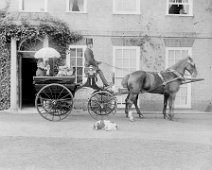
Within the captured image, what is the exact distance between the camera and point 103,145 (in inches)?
396

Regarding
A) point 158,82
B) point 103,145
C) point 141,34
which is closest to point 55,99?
point 158,82

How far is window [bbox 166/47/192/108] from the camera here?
18969 mm

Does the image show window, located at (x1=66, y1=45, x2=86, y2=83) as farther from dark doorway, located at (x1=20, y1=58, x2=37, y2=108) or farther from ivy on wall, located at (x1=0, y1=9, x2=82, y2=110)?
dark doorway, located at (x1=20, y1=58, x2=37, y2=108)

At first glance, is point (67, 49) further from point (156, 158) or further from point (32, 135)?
point (156, 158)

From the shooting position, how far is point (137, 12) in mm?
18766

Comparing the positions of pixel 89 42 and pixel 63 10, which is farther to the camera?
pixel 63 10

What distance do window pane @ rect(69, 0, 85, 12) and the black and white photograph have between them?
42mm

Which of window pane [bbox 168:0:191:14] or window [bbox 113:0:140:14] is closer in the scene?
window [bbox 113:0:140:14]

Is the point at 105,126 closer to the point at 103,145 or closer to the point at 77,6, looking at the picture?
the point at 103,145

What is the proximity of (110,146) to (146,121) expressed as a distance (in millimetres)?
4836

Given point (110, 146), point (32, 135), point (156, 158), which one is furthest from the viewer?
point (32, 135)

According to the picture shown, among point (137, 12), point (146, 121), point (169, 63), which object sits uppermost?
point (137, 12)

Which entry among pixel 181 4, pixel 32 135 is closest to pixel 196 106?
pixel 181 4

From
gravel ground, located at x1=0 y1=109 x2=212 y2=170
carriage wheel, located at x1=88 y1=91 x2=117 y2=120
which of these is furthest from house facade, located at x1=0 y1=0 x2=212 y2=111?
gravel ground, located at x1=0 y1=109 x2=212 y2=170
